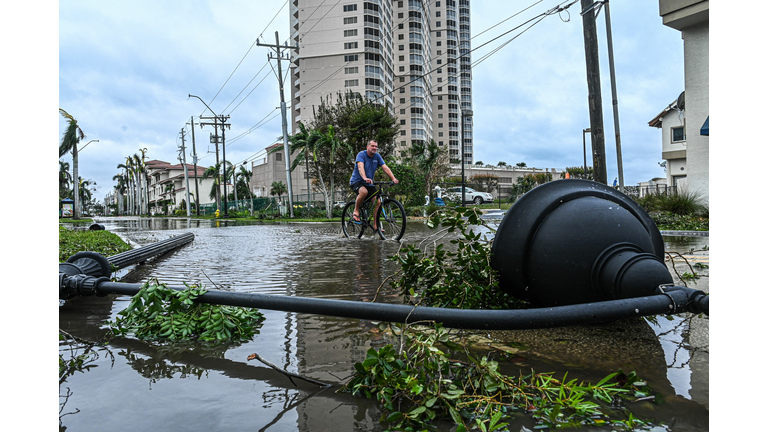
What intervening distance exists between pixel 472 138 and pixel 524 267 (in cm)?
16706

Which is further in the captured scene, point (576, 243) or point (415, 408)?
point (576, 243)

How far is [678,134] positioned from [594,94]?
30491mm

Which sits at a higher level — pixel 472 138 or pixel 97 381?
pixel 472 138

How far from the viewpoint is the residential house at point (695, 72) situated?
1936 centimetres

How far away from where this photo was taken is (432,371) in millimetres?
2238

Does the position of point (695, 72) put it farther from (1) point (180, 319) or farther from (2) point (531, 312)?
(1) point (180, 319)

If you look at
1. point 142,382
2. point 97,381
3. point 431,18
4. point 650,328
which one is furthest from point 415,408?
point 431,18

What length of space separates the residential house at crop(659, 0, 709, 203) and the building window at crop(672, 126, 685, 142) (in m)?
17.9

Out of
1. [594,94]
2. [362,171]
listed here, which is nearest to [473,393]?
[362,171]
